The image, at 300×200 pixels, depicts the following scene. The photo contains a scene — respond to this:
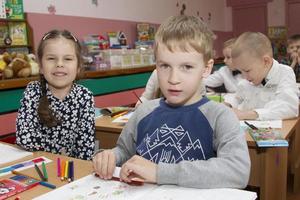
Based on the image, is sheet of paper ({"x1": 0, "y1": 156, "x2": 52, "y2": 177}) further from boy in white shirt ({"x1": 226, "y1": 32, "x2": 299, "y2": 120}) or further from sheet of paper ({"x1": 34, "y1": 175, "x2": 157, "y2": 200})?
boy in white shirt ({"x1": 226, "y1": 32, "x2": 299, "y2": 120})

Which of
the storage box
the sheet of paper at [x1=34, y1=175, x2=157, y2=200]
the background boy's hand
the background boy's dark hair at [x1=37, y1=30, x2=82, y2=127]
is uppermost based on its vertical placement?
the storage box

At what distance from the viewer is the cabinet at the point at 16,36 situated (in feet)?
9.62

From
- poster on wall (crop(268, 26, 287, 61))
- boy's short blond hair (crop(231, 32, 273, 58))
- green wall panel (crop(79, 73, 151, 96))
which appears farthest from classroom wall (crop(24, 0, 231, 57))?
boy's short blond hair (crop(231, 32, 273, 58))

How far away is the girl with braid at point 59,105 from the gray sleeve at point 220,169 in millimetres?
666

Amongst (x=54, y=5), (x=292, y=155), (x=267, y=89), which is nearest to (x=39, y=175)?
(x=267, y=89)

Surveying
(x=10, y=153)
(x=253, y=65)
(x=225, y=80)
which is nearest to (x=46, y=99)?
(x=10, y=153)

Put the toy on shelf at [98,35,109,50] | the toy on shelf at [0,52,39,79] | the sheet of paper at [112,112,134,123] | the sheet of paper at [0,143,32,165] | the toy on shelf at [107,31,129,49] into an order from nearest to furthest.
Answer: the sheet of paper at [0,143,32,165]
the sheet of paper at [112,112,134,123]
the toy on shelf at [0,52,39,79]
the toy on shelf at [98,35,109,50]
the toy on shelf at [107,31,129,49]

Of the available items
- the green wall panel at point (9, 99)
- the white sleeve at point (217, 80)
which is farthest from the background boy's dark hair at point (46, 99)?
the white sleeve at point (217, 80)

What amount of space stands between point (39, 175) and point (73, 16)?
9.55 feet

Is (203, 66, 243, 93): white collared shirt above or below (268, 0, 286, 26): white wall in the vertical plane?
below

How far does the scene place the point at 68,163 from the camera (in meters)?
1.03

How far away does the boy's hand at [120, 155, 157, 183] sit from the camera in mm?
860

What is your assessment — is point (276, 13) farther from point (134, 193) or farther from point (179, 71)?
point (134, 193)

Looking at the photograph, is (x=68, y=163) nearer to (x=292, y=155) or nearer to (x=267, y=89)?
(x=267, y=89)
